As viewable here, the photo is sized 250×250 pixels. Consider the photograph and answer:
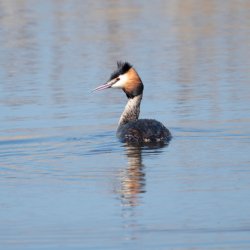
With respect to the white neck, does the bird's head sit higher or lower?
higher

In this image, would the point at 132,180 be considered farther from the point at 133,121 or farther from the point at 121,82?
the point at 121,82

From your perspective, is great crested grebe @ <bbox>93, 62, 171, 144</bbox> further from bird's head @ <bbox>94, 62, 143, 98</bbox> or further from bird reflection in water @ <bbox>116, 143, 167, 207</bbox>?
bird reflection in water @ <bbox>116, 143, 167, 207</bbox>

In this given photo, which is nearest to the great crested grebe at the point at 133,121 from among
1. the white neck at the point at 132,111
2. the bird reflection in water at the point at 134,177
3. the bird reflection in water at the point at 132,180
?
the white neck at the point at 132,111

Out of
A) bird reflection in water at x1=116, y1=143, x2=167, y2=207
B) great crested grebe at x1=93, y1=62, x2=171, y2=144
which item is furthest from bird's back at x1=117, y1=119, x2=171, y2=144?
bird reflection in water at x1=116, y1=143, x2=167, y2=207

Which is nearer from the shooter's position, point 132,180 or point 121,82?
point 132,180

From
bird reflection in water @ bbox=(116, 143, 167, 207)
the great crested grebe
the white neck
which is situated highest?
bird reflection in water @ bbox=(116, 143, 167, 207)

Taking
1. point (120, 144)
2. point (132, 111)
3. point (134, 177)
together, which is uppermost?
point (134, 177)

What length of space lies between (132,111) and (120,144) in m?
1.54

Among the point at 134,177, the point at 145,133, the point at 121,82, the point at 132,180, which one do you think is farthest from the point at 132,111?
the point at 132,180

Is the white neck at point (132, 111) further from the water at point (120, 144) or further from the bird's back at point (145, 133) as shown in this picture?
the bird's back at point (145, 133)

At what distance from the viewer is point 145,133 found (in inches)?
474

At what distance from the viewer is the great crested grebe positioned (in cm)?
1196

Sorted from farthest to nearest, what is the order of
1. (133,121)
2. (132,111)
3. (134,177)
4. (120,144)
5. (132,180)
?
(132,111)
(133,121)
(120,144)
(134,177)
(132,180)

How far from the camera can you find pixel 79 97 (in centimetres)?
1518
